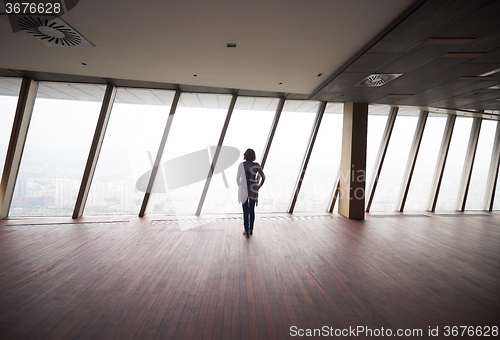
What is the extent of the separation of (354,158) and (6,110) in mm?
8884

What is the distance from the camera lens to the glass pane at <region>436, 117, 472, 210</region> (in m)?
7.80

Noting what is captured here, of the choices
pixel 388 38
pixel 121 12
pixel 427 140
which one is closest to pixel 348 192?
pixel 427 140

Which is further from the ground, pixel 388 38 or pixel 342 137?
pixel 388 38

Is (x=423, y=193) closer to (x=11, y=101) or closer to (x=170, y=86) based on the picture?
(x=170, y=86)

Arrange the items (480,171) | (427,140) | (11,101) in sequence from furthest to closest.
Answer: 1. (480,171)
2. (427,140)
3. (11,101)

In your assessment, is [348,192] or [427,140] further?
[427,140]

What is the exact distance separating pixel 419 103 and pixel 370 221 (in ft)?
11.8

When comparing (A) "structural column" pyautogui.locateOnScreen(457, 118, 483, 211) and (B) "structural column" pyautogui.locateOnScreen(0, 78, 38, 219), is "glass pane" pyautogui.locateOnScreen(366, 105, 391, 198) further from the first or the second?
(B) "structural column" pyautogui.locateOnScreen(0, 78, 38, 219)

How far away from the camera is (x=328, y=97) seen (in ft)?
19.3

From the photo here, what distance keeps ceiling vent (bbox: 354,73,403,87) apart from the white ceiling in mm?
755

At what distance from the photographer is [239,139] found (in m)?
6.42

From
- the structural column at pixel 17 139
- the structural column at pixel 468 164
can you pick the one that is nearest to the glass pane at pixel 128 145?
the structural column at pixel 17 139

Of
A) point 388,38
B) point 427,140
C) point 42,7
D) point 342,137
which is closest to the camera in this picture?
point 42,7

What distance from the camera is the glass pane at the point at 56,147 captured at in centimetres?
549
